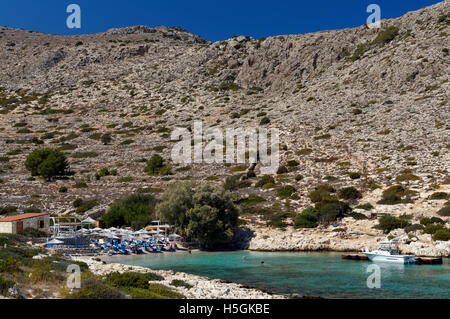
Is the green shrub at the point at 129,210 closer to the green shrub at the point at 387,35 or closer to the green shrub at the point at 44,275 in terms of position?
the green shrub at the point at 44,275

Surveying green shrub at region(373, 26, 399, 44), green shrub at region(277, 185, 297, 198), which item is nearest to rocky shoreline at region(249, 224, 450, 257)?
green shrub at region(277, 185, 297, 198)

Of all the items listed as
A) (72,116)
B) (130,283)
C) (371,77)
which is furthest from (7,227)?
(371,77)

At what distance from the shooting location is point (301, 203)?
4203 cm

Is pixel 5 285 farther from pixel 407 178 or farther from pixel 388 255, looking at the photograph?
pixel 407 178

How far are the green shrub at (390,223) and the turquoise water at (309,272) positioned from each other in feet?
17.8

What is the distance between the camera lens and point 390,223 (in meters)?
34.1

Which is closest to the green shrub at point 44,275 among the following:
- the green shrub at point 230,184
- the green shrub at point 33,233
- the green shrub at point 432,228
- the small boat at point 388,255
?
the green shrub at point 33,233

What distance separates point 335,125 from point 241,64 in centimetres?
3777

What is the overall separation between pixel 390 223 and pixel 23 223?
100ft

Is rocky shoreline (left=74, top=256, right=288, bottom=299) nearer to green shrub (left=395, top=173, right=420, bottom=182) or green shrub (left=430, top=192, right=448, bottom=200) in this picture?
green shrub (left=430, top=192, right=448, bottom=200)

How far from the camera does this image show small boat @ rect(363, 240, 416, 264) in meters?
27.0

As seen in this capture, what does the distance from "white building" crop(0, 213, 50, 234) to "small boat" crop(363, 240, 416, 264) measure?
1073 inches

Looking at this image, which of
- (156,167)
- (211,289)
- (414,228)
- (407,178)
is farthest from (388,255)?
(156,167)
